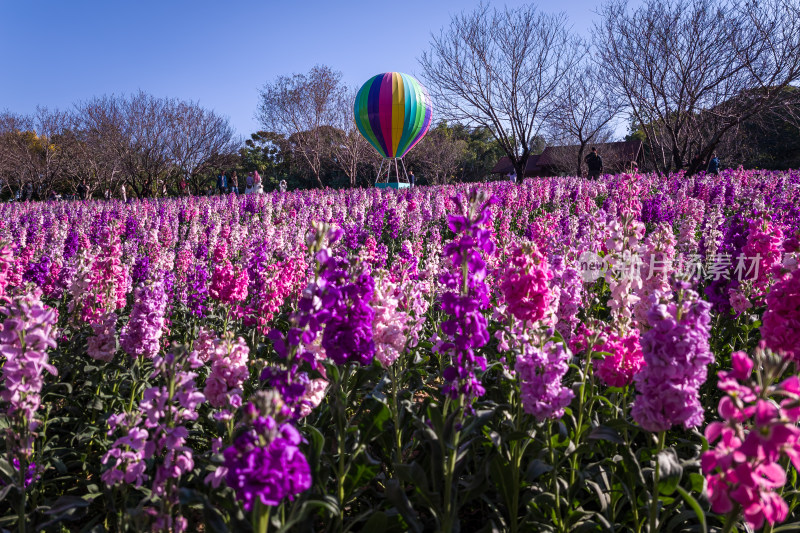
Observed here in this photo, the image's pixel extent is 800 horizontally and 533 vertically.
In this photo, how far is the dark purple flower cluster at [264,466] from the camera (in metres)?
1.51

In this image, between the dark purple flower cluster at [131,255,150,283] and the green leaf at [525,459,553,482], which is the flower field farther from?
the dark purple flower cluster at [131,255,150,283]

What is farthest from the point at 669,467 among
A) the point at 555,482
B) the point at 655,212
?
the point at 655,212

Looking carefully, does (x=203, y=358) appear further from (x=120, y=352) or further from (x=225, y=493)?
(x=120, y=352)

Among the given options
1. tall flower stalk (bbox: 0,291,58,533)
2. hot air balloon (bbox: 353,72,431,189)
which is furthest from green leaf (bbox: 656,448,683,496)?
hot air balloon (bbox: 353,72,431,189)

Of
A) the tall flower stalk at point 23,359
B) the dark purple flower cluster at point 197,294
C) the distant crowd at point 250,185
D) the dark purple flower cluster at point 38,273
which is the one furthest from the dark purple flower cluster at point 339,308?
the distant crowd at point 250,185

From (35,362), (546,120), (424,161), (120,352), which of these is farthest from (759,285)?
(424,161)

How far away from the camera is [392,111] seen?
25438 millimetres

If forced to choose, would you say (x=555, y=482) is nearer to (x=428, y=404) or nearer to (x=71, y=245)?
(x=428, y=404)

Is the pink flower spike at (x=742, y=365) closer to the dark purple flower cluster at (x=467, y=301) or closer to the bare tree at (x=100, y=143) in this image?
the dark purple flower cluster at (x=467, y=301)

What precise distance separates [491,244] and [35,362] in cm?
235

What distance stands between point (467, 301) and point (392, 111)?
24.6 m

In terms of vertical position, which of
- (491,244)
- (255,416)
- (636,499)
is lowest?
(636,499)

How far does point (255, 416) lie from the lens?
1567mm

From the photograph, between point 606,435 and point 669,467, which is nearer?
point 669,467
